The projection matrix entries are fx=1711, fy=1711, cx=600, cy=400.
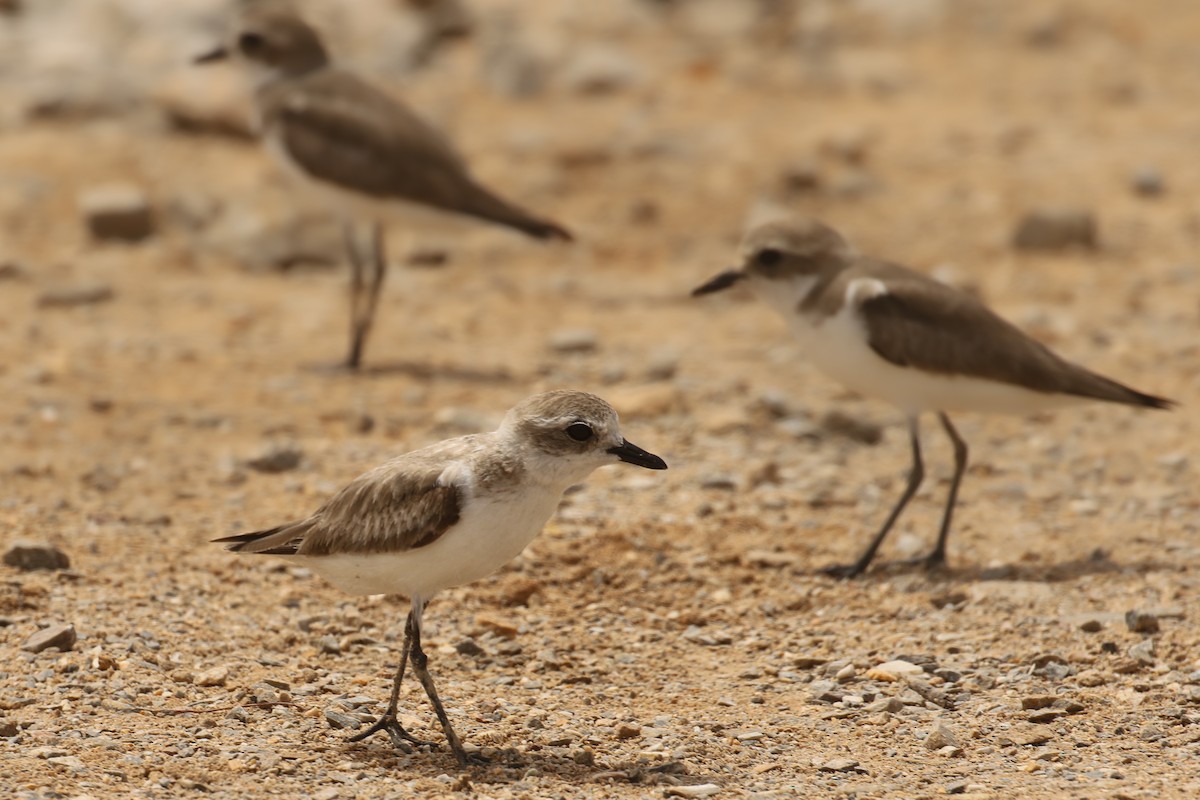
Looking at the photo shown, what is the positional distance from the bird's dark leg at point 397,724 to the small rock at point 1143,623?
2916 mm

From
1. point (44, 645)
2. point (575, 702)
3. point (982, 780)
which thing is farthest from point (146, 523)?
point (982, 780)

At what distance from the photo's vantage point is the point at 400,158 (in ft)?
36.6


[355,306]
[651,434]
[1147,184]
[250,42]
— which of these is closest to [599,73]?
[250,42]

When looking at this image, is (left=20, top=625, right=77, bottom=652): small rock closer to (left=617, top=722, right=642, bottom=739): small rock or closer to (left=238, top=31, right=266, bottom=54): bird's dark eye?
(left=617, top=722, right=642, bottom=739): small rock

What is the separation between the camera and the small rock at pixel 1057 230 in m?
12.7

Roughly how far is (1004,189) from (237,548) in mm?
9312

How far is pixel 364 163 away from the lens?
36.4 feet

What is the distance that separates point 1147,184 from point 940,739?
29.5ft

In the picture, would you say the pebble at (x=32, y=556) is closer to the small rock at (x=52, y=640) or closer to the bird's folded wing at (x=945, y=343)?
the small rock at (x=52, y=640)

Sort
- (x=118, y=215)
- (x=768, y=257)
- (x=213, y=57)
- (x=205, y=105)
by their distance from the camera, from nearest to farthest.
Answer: (x=768, y=257)
(x=213, y=57)
(x=118, y=215)
(x=205, y=105)

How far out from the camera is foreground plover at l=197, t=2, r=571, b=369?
36.5ft

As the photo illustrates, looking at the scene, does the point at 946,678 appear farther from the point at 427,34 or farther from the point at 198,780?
the point at 427,34

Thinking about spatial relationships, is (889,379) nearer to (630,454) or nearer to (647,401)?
(647,401)

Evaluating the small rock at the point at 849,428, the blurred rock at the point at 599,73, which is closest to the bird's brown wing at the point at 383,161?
the small rock at the point at 849,428
